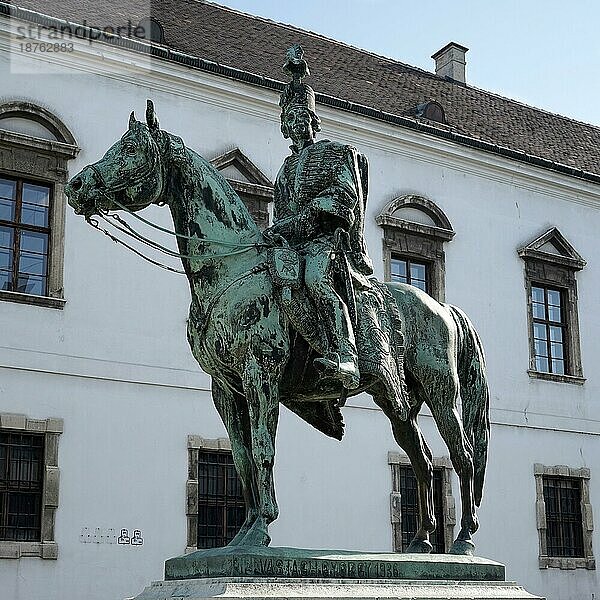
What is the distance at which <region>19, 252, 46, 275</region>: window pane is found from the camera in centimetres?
1358

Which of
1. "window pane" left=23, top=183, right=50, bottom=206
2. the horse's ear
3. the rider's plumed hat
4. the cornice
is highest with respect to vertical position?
the cornice

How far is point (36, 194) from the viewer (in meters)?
13.9

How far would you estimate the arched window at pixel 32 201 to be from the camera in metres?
13.5

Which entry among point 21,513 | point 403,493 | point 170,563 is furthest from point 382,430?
point 170,563

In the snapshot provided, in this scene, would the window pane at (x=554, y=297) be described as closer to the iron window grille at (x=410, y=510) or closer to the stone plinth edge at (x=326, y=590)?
the iron window grille at (x=410, y=510)

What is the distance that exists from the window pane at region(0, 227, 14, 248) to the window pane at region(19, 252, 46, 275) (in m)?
0.20

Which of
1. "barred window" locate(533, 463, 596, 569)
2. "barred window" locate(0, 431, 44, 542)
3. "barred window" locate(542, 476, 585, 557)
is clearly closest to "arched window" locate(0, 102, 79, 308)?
"barred window" locate(0, 431, 44, 542)

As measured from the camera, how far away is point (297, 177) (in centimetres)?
662

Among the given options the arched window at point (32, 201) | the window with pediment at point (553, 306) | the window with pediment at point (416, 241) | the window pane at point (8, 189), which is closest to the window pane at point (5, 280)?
the arched window at point (32, 201)

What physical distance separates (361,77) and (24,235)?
7904 millimetres

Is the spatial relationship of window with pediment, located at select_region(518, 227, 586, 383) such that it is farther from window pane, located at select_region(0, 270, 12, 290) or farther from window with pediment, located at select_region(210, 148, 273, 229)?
window pane, located at select_region(0, 270, 12, 290)

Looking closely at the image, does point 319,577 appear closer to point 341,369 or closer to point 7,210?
point 341,369

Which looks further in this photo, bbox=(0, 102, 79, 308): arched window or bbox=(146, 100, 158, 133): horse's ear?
bbox=(0, 102, 79, 308): arched window

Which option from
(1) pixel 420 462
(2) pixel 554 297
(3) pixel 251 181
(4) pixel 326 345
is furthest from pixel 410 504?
(4) pixel 326 345
